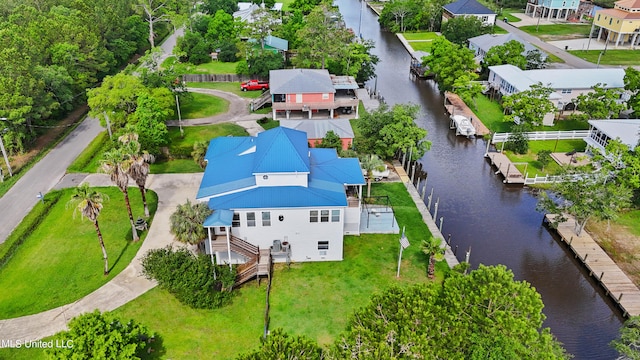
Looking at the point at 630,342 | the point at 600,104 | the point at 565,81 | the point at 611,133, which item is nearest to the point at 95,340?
the point at 630,342

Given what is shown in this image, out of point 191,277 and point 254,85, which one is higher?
point 254,85

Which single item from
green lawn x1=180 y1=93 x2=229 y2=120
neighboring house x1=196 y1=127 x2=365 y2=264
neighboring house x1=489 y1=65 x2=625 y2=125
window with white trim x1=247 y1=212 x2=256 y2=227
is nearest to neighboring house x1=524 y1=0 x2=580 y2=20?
neighboring house x1=489 y1=65 x2=625 y2=125

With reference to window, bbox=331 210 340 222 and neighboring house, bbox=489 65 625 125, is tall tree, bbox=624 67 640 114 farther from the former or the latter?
window, bbox=331 210 340 222

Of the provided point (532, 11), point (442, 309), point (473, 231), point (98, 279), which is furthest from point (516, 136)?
point (532, 11)

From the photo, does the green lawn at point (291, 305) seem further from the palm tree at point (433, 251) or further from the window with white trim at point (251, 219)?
the window with white trim at point (251, 219)

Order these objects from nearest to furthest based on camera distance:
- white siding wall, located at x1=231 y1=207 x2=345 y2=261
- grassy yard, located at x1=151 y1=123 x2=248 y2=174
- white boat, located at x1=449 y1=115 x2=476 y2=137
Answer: white siding wall, located at x1=231 y1=207 x2=345 y2=261
grassy yard, located at x1=151 y1=123 x2=248 y2=174
white boat, located at x1=449 y1=115 x2=476 y2=137

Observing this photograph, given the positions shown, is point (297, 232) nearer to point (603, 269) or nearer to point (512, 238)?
point (512, 238)
